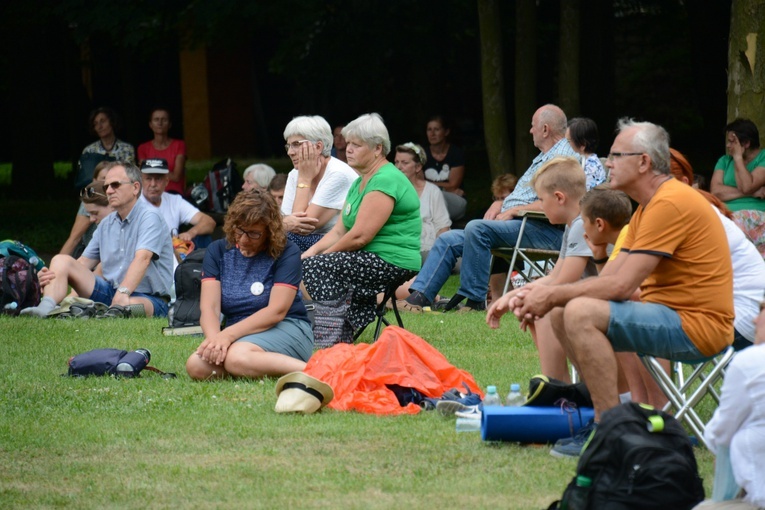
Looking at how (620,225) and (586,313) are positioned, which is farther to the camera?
(620,225)

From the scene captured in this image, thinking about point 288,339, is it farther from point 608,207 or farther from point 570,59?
point 570,59

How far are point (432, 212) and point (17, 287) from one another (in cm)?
384

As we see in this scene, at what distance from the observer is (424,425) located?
573 cm

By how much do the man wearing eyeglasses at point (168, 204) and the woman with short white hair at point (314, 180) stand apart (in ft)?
7.95

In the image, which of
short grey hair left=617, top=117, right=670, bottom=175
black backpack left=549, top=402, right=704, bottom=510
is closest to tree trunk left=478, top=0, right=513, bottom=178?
short grey hair left=617, top=117, right=670, bottom=175

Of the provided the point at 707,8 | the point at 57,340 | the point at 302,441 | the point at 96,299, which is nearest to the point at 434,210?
the point at 96,299

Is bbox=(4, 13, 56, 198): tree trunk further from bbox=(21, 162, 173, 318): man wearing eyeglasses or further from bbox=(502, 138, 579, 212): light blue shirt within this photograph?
bbox=(502, 138, 579, 212): light blue shirt

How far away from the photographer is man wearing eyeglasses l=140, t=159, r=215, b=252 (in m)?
10.9

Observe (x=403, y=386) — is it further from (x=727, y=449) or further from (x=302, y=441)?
(x=727, y=449)

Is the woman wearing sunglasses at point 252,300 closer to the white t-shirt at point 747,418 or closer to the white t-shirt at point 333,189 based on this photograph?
the white t-shirt at point 333,189

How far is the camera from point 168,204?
36.8ft

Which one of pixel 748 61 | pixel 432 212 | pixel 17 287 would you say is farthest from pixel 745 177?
pixel 17 287

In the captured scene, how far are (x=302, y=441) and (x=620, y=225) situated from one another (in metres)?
1.74

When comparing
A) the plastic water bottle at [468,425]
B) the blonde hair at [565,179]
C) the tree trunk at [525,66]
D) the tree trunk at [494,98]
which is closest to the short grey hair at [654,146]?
the blonde hair at [565,179]
